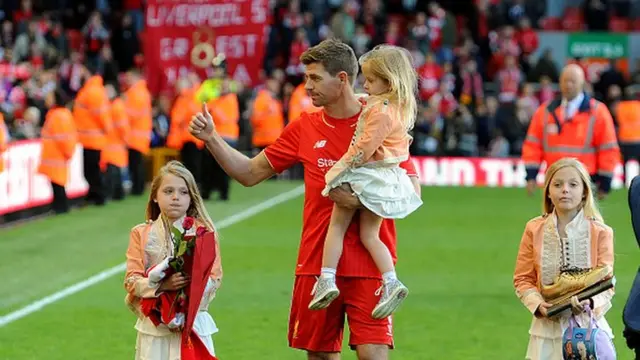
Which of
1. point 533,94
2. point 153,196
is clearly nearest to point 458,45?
point 533,94

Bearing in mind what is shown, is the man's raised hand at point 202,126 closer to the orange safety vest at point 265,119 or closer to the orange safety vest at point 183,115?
the orange safety vest at point 183,115

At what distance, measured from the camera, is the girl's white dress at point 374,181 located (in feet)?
25.9

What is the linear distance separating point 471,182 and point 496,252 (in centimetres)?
1111

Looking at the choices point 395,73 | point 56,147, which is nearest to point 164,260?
point 395,73

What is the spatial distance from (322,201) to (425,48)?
88.4 ft

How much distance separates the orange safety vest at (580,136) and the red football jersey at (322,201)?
6.56 meters

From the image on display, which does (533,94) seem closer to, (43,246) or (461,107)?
(461,107)

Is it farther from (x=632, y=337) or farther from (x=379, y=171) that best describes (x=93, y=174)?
(x=632, y=337)

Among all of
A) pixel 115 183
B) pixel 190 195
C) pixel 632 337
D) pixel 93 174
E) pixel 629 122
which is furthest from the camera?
pixel 629 122

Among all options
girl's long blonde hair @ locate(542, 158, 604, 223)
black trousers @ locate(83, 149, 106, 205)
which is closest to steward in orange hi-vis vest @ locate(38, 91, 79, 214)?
black trousers @ locate(83, 149, 106, 205)

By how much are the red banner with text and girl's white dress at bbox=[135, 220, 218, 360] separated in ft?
41.3

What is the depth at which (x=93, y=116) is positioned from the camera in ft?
76.1

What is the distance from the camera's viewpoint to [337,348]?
818cm

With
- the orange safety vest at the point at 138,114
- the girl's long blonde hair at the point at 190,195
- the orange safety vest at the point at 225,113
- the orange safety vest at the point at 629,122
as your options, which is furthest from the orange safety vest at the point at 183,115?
the girl's long blonde hair at the point at 190,195
